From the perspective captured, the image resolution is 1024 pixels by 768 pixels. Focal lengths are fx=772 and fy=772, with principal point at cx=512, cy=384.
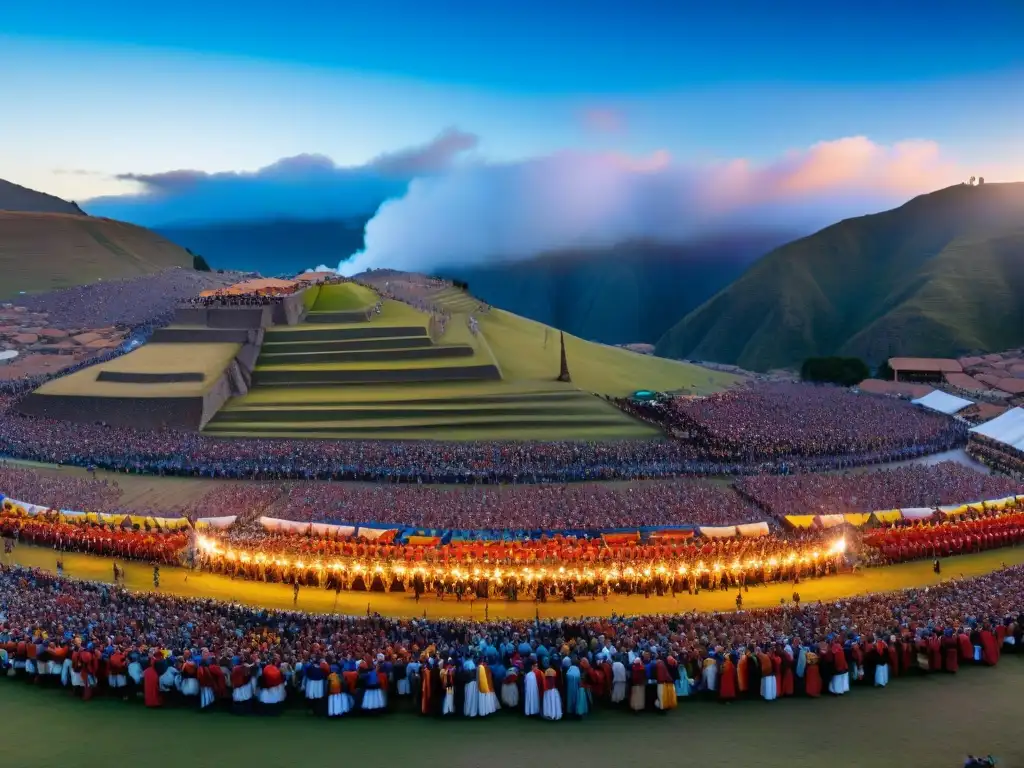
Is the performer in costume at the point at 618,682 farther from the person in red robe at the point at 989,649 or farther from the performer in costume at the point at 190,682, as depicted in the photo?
the performer in costume at the point at 190,682

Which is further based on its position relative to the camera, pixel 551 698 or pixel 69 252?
pixel 69 252

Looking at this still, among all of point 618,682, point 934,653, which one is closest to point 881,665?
point 934,653

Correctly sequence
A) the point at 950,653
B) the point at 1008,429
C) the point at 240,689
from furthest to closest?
the point at 1008,429 < the point at 950,653 < the point at 240,689

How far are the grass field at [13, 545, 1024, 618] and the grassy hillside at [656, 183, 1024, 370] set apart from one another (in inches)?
2552

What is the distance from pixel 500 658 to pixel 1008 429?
31.3 meters

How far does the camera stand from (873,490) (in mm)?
25375

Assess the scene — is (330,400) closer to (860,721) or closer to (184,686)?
(184,686)

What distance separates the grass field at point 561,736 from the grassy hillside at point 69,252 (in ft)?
302

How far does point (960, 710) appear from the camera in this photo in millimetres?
12781

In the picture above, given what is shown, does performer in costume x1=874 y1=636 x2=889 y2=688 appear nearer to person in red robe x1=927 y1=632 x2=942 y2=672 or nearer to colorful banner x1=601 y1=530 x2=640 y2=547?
person in red robe x1=927 y1=632 x2=942 y2=672

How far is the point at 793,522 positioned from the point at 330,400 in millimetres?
23829

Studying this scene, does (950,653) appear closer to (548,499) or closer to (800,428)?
(548,499)

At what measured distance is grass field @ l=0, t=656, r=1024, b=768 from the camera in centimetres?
1152

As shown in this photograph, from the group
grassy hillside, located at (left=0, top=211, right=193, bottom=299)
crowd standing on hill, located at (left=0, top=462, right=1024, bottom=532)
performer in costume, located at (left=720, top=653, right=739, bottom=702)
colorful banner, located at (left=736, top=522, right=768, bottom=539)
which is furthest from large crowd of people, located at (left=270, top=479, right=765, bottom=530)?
grassy hillside, located at (left=0, top=211, right=193, bottom=299)
